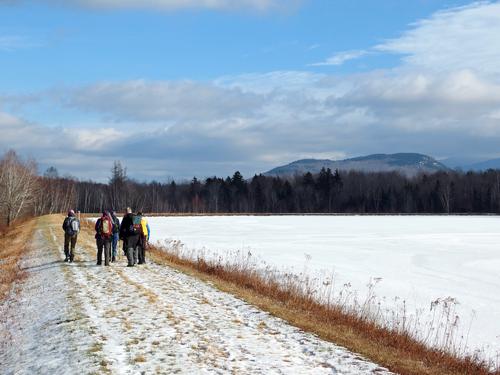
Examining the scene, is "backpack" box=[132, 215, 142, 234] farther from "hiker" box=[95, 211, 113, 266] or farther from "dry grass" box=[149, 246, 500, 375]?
"dry grass" box=[149, 246, 500, 375]

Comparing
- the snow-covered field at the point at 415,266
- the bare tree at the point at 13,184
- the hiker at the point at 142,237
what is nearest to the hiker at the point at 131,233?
the hiker at the point at 142,237

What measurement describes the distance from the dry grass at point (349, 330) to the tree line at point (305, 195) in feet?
335

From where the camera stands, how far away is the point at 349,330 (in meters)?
11.3

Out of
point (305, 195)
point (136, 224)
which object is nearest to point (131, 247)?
point (136, 224)

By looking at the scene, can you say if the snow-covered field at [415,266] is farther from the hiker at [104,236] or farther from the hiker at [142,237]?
the hiker at [104,236]

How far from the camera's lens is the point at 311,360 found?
8.33m

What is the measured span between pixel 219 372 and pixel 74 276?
1002cm

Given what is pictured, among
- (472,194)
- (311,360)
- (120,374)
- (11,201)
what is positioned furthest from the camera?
(472,194)

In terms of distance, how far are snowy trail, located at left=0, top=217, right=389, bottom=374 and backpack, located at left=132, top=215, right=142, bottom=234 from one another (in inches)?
129

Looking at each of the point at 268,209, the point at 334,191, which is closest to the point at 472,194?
the point at 334,191

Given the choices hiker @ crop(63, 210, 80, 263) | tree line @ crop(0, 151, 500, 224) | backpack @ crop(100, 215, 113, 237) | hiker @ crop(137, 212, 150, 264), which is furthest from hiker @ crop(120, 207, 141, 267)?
tree line @ crop(0, 151, 500, 224)

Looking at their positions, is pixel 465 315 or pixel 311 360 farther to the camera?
pixel 465 315

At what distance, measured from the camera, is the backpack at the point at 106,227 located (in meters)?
18.6

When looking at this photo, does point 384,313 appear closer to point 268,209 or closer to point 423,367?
point 423,367
